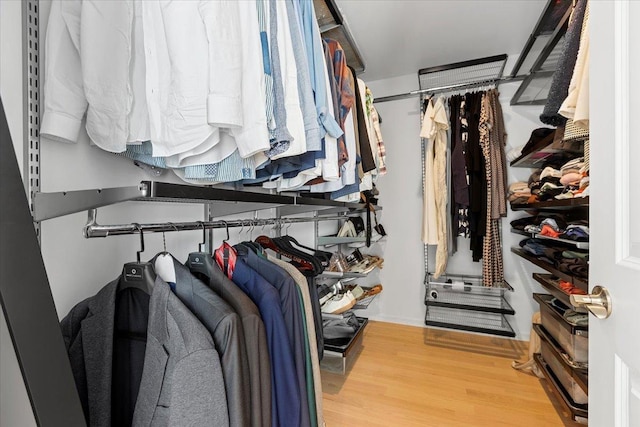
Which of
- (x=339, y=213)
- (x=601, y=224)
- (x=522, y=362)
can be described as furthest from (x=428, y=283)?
(x=601, y=224)

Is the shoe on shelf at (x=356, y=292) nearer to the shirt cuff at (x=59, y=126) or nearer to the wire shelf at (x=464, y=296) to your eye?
the wire shelf at (x=464, y=296)

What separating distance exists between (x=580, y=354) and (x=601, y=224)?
1.00m

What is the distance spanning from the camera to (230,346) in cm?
56

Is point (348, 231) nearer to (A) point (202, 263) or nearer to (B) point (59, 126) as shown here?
(A) point (202, 263)

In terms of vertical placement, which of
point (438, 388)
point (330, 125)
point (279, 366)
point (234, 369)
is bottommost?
point (438, 388)

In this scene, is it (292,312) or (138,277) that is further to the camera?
(292,312)

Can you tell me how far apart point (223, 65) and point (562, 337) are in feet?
5.84

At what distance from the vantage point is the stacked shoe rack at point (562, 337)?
1166 mm

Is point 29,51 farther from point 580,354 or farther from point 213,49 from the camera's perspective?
point 580,354

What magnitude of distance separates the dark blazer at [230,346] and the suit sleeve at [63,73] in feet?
1.49

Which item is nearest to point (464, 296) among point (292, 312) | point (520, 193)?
point (520, 193)

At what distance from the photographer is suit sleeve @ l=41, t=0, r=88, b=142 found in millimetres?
589

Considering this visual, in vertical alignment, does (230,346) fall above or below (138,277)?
below

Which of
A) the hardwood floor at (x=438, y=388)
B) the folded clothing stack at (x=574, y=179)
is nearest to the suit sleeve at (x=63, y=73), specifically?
the hardwood floor at (x=438, y=388)
